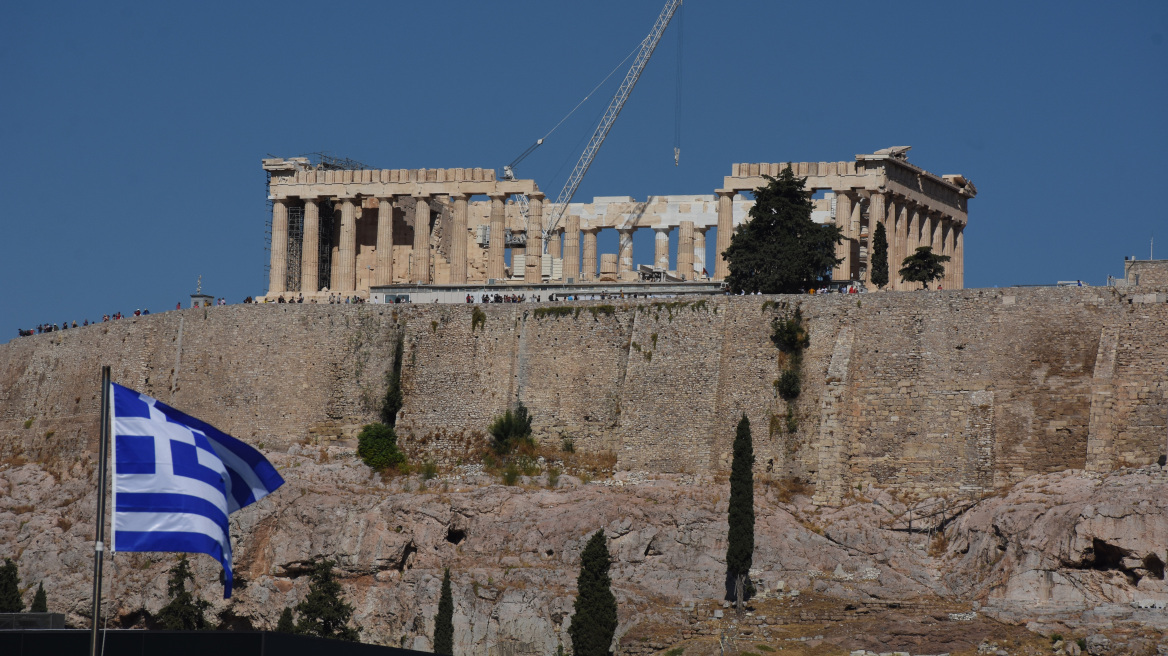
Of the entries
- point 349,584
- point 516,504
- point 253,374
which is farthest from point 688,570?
point 253,374

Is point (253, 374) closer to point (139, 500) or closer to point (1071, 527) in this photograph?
point (1071, 527)

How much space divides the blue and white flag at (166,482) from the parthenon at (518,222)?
A: 49.0 metres

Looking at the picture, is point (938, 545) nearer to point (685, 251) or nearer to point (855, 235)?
point (855, 235)

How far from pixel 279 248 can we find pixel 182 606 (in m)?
28.2

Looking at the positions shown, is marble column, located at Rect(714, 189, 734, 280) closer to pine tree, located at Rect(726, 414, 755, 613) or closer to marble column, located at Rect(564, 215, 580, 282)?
marble column, located at Rect(564, 215, 580, 282)

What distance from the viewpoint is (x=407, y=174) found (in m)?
80.8

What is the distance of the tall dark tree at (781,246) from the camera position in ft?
213

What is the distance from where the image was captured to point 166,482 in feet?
88.7

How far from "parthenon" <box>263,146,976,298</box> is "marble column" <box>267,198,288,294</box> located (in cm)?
5

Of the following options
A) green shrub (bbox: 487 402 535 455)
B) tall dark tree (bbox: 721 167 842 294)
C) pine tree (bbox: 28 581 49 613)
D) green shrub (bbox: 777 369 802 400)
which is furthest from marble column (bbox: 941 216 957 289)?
pine tree (bbox: 28 581 49 613)

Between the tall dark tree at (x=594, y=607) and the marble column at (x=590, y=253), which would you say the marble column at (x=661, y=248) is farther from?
the tall dark tree at (x=594, y=607)

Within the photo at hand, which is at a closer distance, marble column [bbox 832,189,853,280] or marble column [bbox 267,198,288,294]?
marble column [bbox 832,189,853,280]

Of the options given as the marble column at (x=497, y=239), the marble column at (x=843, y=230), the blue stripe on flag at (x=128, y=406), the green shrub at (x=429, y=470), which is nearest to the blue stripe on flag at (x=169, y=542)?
the blue stripe on flag at (x=128, y=406)

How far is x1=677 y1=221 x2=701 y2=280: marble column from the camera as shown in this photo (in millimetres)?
78188
